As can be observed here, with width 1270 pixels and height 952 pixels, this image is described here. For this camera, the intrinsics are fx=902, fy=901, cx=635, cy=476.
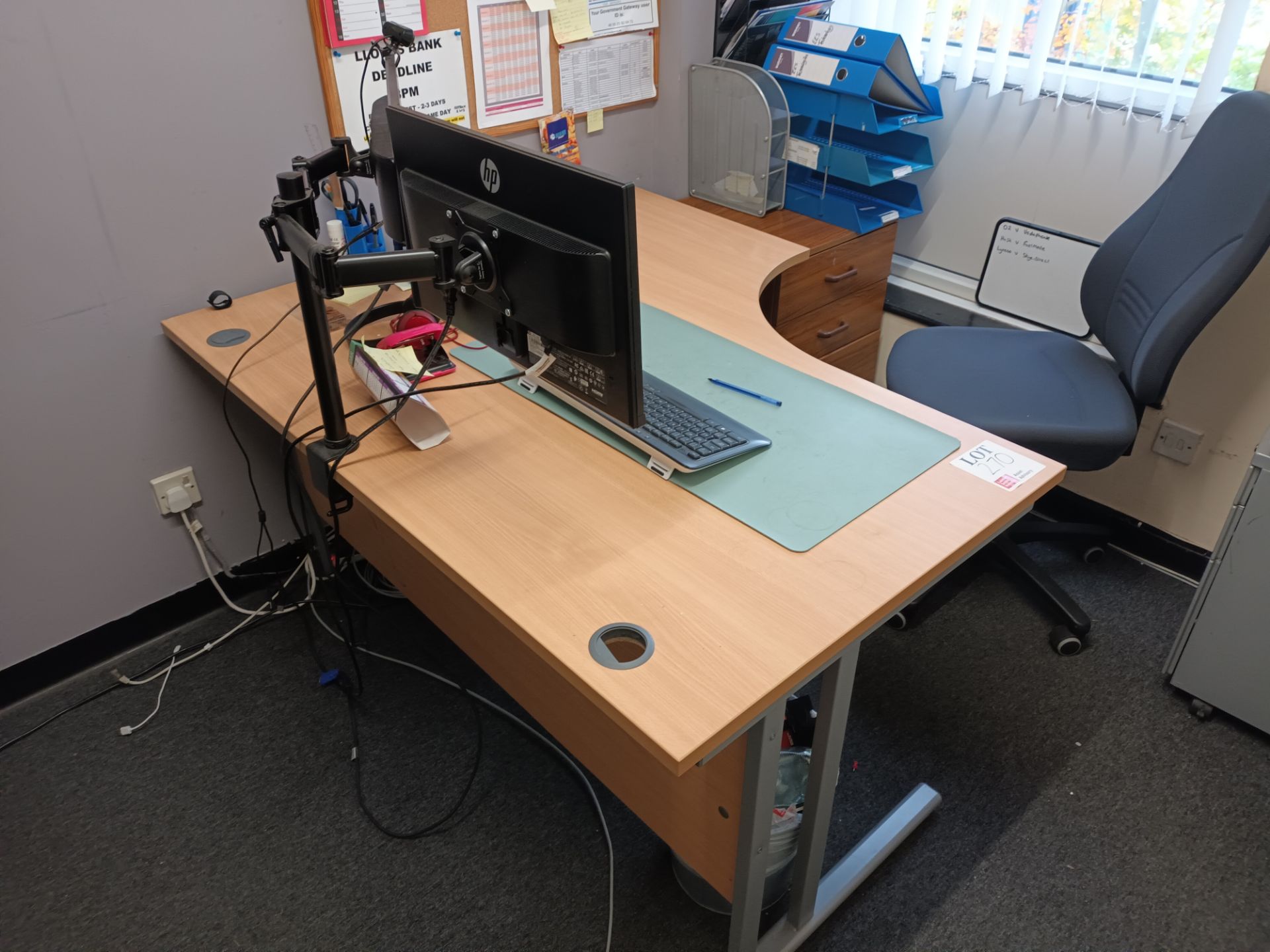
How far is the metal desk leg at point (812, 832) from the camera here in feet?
3.84

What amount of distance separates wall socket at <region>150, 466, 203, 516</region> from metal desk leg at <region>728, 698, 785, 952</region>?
142cm

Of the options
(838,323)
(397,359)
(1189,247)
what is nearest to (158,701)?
(397,359)

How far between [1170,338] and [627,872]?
1434mm

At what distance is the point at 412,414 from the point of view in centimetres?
141

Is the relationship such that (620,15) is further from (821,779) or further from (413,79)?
(821,779)

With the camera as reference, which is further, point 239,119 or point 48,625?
point 48,625

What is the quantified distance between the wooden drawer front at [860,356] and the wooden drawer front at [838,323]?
17 millimetres

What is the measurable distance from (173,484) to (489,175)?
1.19 m

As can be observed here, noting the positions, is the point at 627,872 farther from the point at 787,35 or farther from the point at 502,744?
the point at 787,35

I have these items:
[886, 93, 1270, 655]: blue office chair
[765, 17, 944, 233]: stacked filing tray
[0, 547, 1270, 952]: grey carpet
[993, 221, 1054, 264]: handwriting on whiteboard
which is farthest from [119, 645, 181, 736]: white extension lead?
[993, 221, 1054, 264]: handwriting on whiteboard

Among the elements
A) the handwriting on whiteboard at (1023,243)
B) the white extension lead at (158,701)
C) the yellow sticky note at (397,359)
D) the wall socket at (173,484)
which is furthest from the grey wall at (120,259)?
the handwriting on whiteboard at (1023,243)

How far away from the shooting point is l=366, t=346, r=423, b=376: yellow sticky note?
A: 1.49m

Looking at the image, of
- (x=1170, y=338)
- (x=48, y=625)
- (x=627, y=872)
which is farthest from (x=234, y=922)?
(x=1170, y=338)

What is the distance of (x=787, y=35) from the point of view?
2.33 meters
